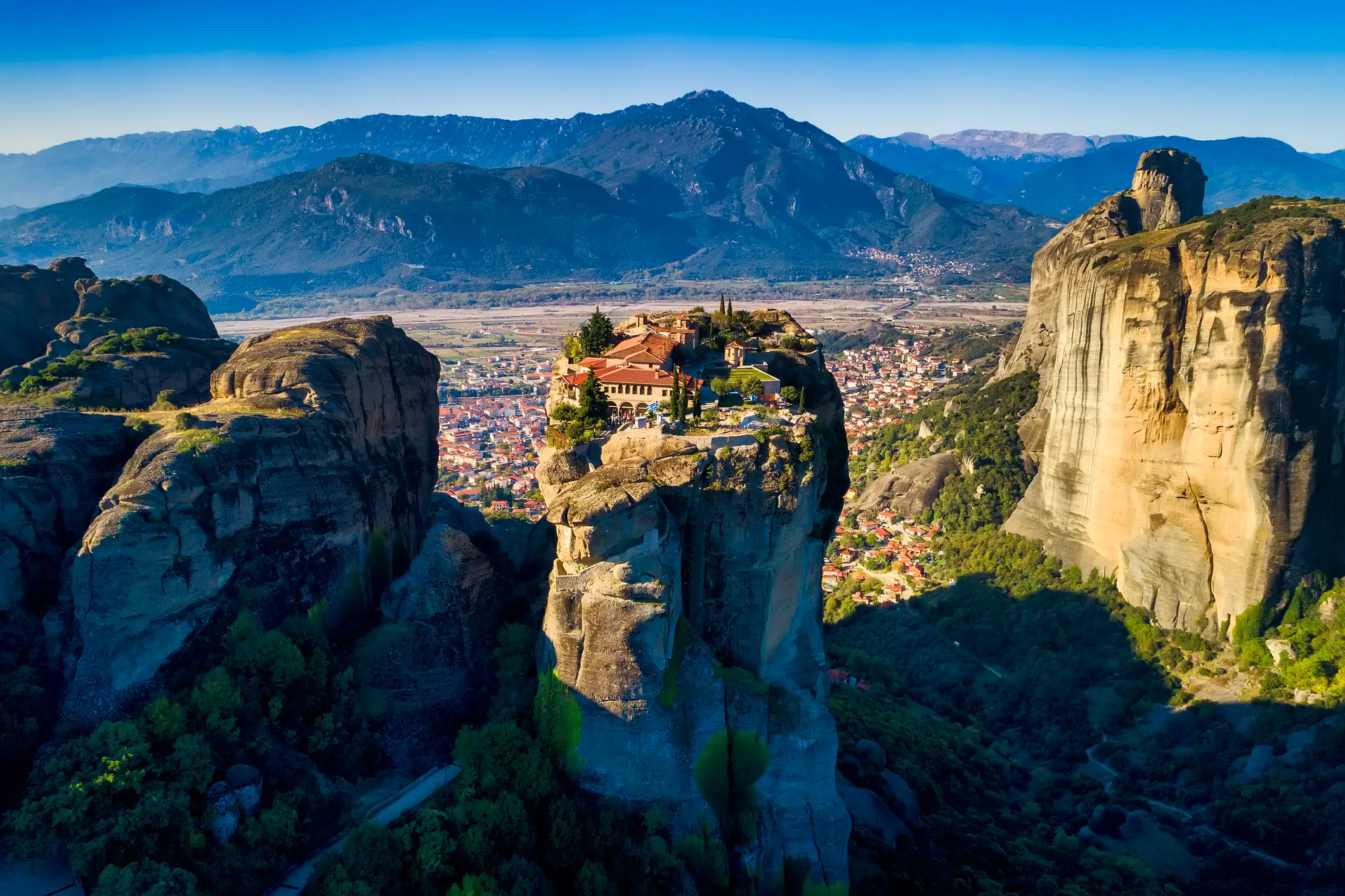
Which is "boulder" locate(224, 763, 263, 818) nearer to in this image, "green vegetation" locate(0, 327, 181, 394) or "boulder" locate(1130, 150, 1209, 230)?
"green vegetation" locate(0, 327, 181, 394)

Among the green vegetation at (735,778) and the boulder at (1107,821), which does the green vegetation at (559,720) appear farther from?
the boulder at (1107,821)

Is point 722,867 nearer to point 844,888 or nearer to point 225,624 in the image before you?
point 844,888

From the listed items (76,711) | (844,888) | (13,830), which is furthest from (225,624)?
(844,888)

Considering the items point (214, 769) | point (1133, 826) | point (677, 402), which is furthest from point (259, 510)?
point (1133, 826)

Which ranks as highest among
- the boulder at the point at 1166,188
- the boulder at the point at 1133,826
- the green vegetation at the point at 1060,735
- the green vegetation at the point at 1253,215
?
the boulder at the point at 1166,188

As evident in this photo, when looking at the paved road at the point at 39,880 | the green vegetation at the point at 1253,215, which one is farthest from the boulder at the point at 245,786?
the green vegetation at the point at 1253,215

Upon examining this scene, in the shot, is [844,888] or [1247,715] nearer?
[844,888]
